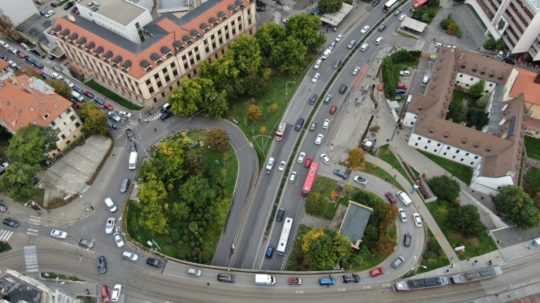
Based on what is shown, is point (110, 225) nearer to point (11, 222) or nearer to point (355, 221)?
point (11, 222)

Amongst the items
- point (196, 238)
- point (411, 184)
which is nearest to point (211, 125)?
point (196, 238)

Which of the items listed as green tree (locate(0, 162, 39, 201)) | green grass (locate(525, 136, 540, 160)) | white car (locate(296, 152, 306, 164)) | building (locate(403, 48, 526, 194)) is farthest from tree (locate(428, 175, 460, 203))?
green tree (locate(0, 162, 39, 201))

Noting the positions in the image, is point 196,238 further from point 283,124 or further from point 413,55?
point 413,55

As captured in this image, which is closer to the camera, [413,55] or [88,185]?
[88,185]

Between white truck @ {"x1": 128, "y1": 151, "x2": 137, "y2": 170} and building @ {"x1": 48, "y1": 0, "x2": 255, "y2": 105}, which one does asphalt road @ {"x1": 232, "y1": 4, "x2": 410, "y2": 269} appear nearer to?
white truck @ {"x1": 128, "y1": 151, "x2": 137, "y2": 170}

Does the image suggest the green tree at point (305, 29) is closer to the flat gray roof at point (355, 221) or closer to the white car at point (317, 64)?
the white car at point (317, 64)

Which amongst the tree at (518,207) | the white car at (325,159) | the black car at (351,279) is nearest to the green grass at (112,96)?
the white car at (325,159)

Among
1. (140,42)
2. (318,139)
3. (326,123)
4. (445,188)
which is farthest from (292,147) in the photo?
(140,42)
